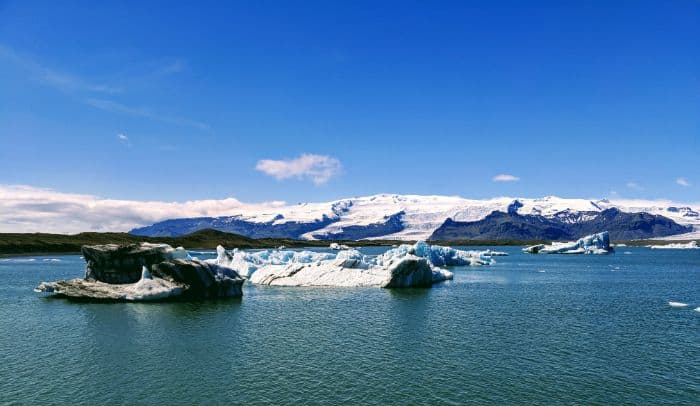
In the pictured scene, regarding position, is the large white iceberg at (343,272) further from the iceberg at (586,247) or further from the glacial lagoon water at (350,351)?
the iceberg at (586,247)

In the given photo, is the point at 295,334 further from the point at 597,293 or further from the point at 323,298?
the point at 597,293

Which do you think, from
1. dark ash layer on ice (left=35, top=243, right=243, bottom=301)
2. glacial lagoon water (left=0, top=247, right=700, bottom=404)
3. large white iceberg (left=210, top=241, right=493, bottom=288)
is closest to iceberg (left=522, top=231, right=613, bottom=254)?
large white iceberg (left=210, top=241, right=493, bottom=288)

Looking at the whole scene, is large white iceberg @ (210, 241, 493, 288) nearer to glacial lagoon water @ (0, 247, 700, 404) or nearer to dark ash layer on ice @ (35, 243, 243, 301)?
glacial lagoon water @ (0, 247, 700, 404)

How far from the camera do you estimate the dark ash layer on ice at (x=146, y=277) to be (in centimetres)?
4703

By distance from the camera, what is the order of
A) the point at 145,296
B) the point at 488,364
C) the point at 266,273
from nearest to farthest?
1. the point at 488,364
2. the point at 145,296
3. the point at 266,273

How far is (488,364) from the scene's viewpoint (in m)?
25.2

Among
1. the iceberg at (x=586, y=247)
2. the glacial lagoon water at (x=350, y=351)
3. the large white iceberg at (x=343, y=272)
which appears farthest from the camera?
the iceberg at (x=586, y=247)

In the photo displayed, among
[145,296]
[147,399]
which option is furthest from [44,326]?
[147,399]

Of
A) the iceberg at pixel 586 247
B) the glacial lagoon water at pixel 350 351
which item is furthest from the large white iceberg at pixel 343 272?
the iceberg at pixel 586 247

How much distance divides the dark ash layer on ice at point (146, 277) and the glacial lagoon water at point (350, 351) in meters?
1.95

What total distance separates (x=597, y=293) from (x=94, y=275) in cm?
5213

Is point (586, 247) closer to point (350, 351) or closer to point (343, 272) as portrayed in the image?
point (343, 272)

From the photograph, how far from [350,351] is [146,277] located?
27509 mm

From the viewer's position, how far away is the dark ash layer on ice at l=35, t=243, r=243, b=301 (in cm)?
4703
